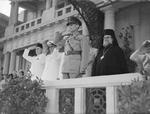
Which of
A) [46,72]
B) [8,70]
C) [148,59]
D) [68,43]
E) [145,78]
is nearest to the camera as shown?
[145,78]

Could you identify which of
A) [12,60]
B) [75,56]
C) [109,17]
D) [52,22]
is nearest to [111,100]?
[75,56]

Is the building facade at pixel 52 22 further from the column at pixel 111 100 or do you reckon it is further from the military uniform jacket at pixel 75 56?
the column at pixel 111 100

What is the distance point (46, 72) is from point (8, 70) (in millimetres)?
13800

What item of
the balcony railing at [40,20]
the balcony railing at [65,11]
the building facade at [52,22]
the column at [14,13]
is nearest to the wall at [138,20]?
the building facade at [52,22]

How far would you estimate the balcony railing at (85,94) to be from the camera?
9.83 ft

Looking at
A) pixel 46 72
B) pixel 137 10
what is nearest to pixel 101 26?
pixel 137 10

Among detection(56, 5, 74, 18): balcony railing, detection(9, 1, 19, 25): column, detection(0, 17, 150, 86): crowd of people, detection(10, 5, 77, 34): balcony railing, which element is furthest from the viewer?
detection(9, 1, 19, 25): column

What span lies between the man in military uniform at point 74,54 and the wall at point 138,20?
18.3 ft

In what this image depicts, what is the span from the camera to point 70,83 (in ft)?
11.8

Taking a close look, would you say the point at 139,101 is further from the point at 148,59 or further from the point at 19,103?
the point at 19,103

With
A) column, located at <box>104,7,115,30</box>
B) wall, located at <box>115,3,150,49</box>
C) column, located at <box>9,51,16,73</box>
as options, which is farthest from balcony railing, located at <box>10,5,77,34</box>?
wall, located at <box>115,3,150,49</box>

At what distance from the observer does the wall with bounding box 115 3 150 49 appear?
9.38m

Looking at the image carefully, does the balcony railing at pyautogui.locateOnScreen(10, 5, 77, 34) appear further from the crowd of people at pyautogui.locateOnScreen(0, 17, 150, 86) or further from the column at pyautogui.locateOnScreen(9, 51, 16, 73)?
the crowd of people at pyautogui.locateOnScreen(0, 17, 150, 86)

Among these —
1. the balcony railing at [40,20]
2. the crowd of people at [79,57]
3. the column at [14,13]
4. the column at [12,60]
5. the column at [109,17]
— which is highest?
the column at [14,13]
